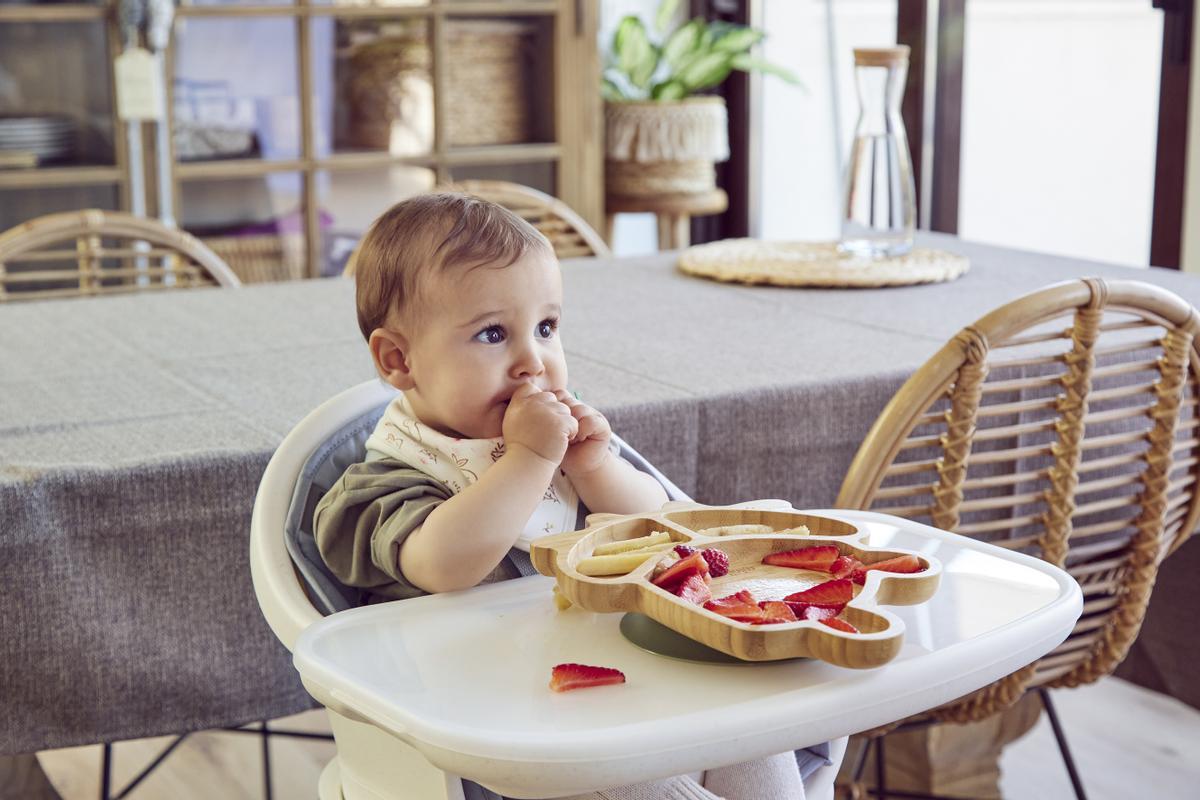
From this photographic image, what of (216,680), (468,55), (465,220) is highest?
(468,55)

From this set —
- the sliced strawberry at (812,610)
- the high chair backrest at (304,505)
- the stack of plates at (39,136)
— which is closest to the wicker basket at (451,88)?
the stack of plates at (39,136)

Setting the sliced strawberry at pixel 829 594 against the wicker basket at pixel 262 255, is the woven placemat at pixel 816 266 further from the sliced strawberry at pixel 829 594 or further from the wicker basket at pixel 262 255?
the wicker basket at pixel 262 255

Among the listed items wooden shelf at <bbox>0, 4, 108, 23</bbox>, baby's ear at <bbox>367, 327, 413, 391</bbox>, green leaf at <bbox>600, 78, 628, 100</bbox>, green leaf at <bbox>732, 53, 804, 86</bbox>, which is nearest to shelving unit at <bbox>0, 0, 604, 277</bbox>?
wooden shelf at <bbox>0, 4, 108, 23</bbox>

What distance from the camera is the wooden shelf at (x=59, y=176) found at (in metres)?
2.99

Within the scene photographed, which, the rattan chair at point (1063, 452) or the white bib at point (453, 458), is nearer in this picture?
the white bib at point (453, 458)

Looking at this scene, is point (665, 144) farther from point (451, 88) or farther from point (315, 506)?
point (315, 506)

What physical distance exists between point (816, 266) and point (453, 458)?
3.57 feet

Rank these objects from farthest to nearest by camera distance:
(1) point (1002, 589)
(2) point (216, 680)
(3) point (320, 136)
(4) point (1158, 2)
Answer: (3) point (320, 136) < (4) point (1158, 2) < (2) point (216, 680) < (1) point (1002, 589)

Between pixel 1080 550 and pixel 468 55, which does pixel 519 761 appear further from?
pixel 468 55

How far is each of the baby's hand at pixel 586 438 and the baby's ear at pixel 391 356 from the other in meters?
0.11

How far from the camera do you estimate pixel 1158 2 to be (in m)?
2.55

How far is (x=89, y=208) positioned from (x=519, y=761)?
2.75 metres

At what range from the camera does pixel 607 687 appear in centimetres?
72

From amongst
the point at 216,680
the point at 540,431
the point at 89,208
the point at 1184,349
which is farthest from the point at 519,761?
the point at 89,208
